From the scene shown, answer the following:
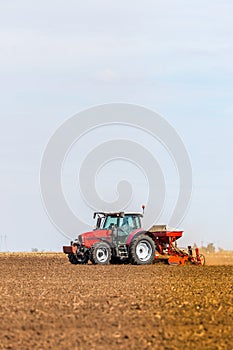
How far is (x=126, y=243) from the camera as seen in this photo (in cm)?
3519

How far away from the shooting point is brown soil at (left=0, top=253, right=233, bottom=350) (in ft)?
45.8

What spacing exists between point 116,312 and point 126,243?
1790 cm

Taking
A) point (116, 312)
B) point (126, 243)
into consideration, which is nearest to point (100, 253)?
point (126, 243)

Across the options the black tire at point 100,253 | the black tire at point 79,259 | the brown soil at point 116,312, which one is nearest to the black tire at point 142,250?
the black tire at point 100,253

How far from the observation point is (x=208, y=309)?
712 inches

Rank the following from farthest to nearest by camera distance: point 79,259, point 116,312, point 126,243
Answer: point 79,259
point 126,243
point 116,312

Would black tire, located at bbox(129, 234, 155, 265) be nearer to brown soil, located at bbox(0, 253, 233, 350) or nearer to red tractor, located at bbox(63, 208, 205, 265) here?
red tractor, located at bbox(63, 208, 205, 265)

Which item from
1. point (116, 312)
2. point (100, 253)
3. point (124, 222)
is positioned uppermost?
point (124, 222)

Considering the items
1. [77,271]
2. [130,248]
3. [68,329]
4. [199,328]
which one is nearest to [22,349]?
[68,329]

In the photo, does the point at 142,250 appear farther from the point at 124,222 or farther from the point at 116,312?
the point at 116,312

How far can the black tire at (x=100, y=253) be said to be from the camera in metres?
35.0

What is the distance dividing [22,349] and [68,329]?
186cm

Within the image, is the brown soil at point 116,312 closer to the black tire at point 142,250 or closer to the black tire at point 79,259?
the black tire at point 142,250

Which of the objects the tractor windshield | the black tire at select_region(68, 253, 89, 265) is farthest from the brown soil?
the black tire at select_region(68, 253, 89, 265)
